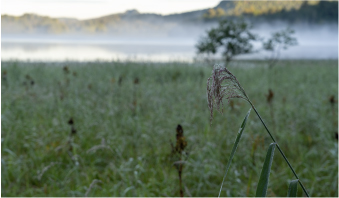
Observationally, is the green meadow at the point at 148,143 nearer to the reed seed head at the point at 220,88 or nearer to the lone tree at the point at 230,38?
the reed seed head at the point at 220,88

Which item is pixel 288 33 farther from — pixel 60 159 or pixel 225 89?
pixel 225 89

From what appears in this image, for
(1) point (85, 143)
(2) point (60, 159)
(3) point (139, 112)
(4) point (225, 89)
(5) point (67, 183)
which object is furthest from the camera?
(3) point (139, 112)

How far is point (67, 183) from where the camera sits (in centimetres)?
301

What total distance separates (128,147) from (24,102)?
2.59 metres

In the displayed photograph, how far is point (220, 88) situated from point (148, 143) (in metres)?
3.07

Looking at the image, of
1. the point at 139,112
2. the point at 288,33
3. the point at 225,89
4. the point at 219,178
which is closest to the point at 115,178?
the point at 219,178

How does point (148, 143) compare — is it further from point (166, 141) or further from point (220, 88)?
point (220, 88)

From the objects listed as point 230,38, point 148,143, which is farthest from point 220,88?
point 230,38

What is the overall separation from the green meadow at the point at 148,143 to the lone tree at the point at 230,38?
266 inches

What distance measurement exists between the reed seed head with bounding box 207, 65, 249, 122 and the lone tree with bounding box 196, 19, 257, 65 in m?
12.6

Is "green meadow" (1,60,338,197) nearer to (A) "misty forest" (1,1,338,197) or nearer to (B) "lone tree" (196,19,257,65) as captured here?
(A) "misty forest" (1,1,338,197)

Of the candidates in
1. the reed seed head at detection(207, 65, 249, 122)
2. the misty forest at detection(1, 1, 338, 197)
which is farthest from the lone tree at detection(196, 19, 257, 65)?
the reed seed head at detection(207, 65, 249, 122)

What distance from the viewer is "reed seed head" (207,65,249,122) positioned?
87cm

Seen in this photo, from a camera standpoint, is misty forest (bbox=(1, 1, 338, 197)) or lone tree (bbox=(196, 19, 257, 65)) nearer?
misty forest (bbox=(1, 1, 338, 197))
